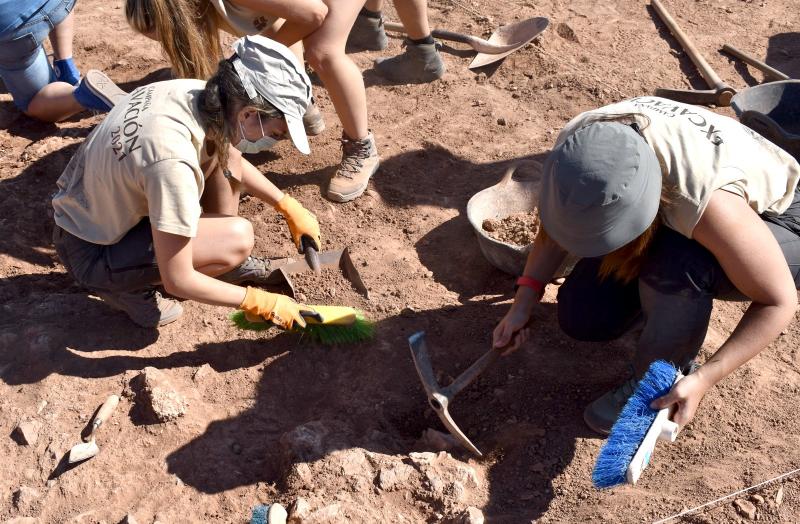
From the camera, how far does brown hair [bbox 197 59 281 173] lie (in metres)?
2.45

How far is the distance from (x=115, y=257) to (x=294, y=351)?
74cm

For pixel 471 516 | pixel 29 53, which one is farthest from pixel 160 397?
pixel 29 53

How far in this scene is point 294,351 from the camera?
10.1 ft

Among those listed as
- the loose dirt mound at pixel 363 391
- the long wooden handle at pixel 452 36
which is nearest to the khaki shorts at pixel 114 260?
the loose dirt mound at pixel 363 391

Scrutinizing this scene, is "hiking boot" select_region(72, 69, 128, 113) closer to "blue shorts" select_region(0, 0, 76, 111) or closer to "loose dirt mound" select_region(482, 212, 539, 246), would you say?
"blue shorts" select_region(0, 0, 76, 111)

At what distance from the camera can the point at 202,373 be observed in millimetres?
2957

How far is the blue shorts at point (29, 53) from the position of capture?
3857mm

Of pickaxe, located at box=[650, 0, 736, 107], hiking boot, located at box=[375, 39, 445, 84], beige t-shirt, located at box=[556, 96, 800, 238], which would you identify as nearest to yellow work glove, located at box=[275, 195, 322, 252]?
beige t-shirt, located at box=[556, 96, 800, 238]

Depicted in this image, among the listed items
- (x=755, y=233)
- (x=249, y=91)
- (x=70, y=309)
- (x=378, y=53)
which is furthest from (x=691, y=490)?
(x=378, y=53)

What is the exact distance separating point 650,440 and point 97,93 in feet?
9.91

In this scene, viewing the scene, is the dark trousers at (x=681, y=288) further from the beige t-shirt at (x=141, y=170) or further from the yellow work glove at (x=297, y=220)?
the beige t-shirt at (x=141, y=170)

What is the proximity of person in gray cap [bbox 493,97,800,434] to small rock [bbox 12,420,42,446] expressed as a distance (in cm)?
159

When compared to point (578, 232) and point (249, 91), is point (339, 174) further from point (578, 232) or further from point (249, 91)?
point (578, 232)

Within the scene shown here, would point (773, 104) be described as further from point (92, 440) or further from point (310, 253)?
point (92, 440)
